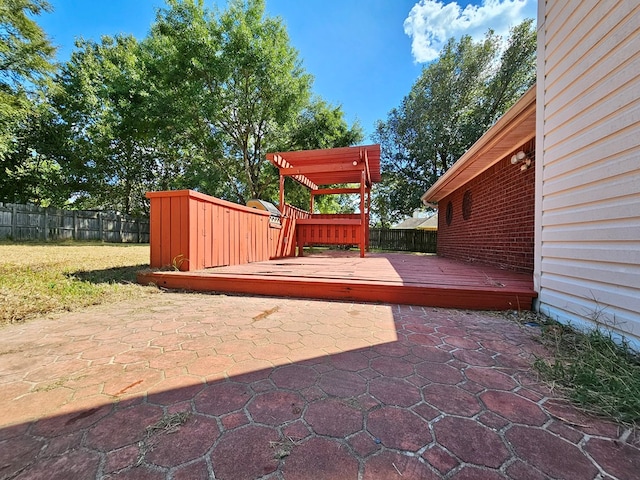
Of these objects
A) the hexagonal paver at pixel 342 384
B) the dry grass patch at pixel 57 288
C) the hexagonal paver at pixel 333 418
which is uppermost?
the dry grass patch at pixel 57 288

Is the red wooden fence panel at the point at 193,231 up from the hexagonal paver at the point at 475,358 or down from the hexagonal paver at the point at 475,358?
up

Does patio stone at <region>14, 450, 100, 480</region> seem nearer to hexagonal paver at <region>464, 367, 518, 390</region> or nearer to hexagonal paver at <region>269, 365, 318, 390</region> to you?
hexagonal paver at <region>269, 365, 318, 390</region>

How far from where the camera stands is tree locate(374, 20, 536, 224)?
13.6m

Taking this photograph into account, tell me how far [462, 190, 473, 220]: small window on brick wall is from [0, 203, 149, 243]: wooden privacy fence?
1684cm

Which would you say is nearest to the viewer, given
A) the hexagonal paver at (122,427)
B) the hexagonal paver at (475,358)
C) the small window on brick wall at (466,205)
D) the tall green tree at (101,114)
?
the hexagonal paver at (122,427)

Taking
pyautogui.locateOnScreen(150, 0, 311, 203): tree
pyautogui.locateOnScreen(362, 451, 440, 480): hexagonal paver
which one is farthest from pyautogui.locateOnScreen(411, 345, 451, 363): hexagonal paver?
pyautogui.locateOnScreen(150, 0, 311, 203): tree

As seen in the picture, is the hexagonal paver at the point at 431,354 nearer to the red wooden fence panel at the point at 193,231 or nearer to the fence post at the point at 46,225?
the red wooden fence panel at the point at 193,231

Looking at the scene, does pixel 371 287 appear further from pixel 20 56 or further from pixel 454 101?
pixel 454 101

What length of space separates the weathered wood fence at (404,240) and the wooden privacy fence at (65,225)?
14278mm

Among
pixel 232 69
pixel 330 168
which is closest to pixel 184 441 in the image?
pixel 330 168

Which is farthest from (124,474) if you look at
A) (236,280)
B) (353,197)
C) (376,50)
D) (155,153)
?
(155,153)

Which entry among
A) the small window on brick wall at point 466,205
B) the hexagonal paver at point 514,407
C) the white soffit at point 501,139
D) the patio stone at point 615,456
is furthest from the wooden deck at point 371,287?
the small window on brick wall at point 466,205

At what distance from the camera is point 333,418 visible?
113cm

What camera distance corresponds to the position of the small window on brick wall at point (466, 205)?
647cm
